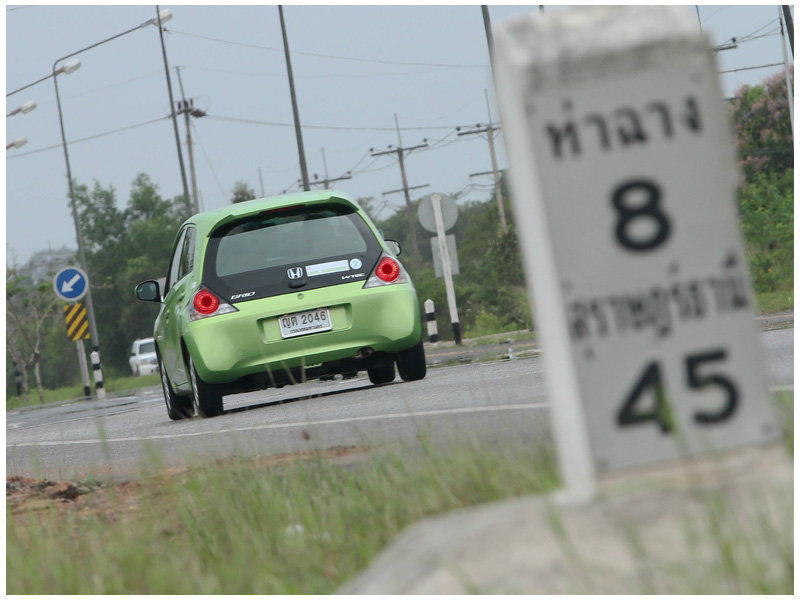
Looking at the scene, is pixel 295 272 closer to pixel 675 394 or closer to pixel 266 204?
pixel 266 204

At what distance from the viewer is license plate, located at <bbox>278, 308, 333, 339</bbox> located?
9945 millimetres

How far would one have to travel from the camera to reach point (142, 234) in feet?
306

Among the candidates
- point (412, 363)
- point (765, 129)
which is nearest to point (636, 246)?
point (412, 363)

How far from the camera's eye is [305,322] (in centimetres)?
998

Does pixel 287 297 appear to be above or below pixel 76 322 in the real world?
below

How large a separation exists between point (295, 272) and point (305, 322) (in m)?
0.43

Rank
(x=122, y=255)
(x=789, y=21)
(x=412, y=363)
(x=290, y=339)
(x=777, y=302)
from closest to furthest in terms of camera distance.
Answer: (x=290, y=339), (x=412, y=363), (x=777, y=302), (x=789, y=21), (x=122, y=255)

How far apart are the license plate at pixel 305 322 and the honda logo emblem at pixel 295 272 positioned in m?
0.31

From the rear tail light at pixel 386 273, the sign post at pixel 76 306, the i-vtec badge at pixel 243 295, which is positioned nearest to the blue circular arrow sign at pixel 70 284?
the sign post at pixel 76 306

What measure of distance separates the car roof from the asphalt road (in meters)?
1.68

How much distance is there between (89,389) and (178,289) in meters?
33.5

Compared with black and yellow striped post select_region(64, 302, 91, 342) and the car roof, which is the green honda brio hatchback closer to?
the car roof

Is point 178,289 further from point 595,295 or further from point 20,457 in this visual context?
point 595,295

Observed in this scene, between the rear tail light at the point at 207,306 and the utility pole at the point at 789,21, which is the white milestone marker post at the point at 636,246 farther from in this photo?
the utility pole at the point at 789,21
